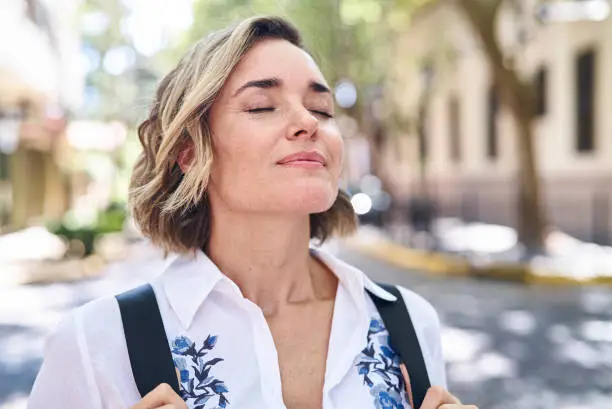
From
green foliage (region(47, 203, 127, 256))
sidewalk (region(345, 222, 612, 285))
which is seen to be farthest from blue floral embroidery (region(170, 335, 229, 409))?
green foliage (region(47, 203, 127, 256))

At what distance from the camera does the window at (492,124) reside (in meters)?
25.8

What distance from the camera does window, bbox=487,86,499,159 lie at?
2583 centimetres

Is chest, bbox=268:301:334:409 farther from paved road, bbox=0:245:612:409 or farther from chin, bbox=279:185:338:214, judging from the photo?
paved road, bbox=0:245:612:409

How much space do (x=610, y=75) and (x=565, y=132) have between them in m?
2.25

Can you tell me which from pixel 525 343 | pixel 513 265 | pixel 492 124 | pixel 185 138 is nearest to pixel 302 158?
pixel 185 138

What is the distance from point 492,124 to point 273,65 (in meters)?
25.5

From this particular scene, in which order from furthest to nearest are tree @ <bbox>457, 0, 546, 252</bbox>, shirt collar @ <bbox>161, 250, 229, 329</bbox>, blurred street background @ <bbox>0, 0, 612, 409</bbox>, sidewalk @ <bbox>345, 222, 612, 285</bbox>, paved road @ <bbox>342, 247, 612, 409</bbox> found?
tree @ <bbox>457, 0, 546, 252</bbox> → sidewalk @ <bbox>345, 222, 612, 285</bbox> → blurred street background @ <bbox>0, 0, 612, 409</bbox> → paved road @ <bbox>342, 247, 612, 409</bbox> → shirt collar @ <bbox>161, 250, 229, 329</bbox>

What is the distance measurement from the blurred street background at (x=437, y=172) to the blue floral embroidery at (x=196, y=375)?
67 centimetres

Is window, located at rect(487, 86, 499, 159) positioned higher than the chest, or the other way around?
the chest

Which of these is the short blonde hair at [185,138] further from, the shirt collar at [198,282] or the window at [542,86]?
the window at [542,86]

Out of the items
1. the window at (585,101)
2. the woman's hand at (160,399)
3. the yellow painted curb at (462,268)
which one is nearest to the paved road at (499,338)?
the yellow painted curb at (462,268)

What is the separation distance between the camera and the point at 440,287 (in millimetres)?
11742

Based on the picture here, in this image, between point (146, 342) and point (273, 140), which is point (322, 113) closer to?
point (273, 140)

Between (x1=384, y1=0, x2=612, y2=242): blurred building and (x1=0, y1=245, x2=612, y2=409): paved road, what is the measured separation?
7551mm
